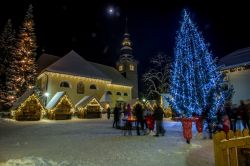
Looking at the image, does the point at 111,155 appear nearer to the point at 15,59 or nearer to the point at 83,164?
the point at 83,164

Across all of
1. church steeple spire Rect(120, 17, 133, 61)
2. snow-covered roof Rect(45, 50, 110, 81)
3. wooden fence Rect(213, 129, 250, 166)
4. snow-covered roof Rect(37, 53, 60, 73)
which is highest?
church steeple spire Rect(120, 17, 133, 61)

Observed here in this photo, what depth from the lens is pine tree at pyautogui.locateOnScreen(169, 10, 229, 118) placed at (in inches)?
488

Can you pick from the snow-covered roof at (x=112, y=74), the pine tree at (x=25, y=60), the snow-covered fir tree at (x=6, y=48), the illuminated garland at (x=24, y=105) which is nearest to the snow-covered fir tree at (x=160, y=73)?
the snow-covered roof at (x=112, y=74)

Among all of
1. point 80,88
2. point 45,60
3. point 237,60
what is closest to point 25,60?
point 45,60

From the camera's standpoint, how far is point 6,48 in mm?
32812

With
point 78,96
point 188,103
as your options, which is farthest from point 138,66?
point 188,103

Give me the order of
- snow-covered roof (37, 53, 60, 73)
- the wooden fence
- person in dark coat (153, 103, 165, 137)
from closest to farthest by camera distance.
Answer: the wooden fence → person in dark coat (153, 103, 165, 137) → snow-covered roof (37, 53, 60, 73)

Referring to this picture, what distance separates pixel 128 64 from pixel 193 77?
35.2 metres

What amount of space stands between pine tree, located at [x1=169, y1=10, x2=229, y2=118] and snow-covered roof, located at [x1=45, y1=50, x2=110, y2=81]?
19.4 m

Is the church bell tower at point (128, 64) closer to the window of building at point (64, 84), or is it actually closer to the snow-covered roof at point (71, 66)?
the snow-covered roof at point (71, 66)

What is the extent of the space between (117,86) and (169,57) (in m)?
12.5

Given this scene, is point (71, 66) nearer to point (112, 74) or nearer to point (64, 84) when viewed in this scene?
point (64, 84)

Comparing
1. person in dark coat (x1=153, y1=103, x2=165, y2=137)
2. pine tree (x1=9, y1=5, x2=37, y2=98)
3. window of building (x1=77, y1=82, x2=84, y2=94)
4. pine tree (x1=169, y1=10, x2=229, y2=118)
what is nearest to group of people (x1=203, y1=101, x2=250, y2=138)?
pine tree (x1=169, y1=10, x2=229, y2=118)

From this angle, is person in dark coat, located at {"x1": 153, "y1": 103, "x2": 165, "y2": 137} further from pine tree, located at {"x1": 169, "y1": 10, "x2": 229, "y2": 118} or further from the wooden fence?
the wooden fence
